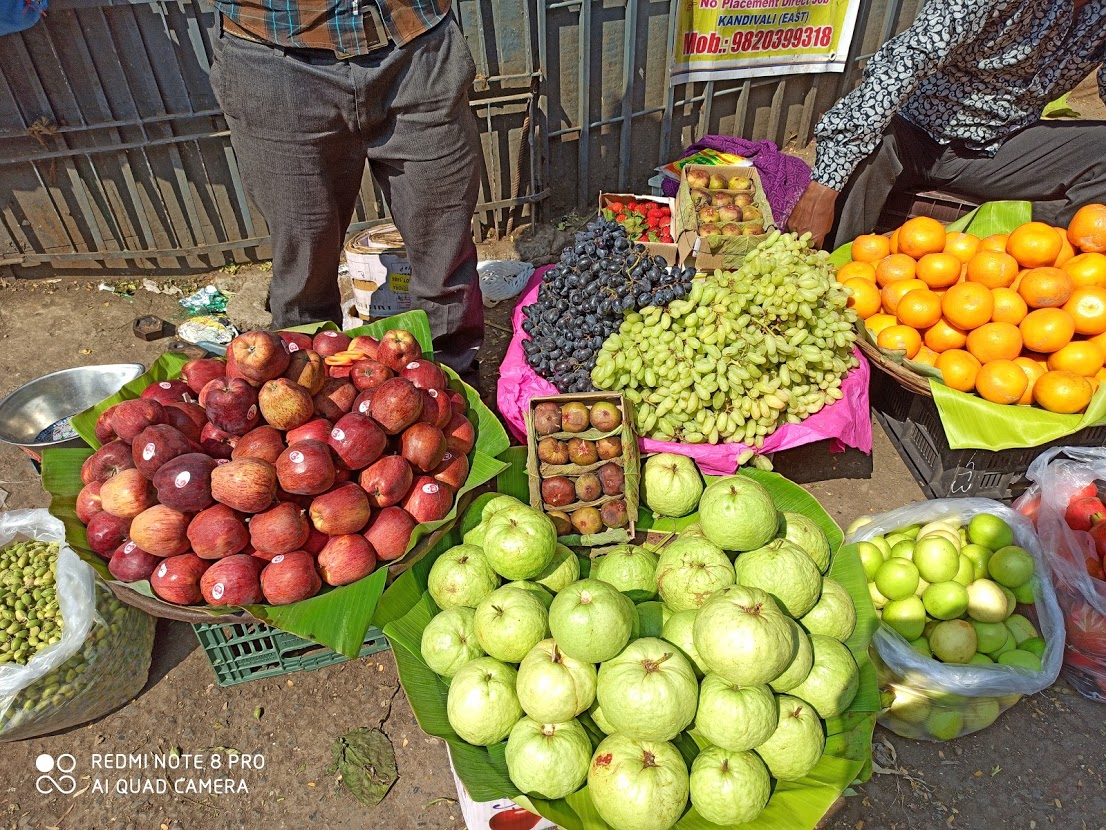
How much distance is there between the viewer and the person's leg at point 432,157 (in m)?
2.88

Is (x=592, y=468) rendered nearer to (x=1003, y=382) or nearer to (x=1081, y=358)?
(x=1003, y=382)

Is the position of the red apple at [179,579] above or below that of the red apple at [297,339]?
below

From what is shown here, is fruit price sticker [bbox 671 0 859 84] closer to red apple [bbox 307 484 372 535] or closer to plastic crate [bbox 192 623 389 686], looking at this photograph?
red apple [bbox 307 484 372 535]

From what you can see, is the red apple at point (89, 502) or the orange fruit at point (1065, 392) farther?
the orange fruit at point (1065, 392)

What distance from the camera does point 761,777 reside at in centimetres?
189

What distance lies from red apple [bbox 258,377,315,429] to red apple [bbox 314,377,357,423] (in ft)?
0.44

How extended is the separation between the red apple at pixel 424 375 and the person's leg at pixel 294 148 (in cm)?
90

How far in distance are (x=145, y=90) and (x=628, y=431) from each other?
14.1 feet

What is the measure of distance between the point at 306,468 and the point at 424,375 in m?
0.70

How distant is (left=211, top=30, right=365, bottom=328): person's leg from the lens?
274 centimetres

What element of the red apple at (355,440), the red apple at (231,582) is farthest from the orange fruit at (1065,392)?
the red apple at (231,582)

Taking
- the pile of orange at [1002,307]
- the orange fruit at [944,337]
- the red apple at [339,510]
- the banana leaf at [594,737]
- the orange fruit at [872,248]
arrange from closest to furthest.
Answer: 1. the banana leaf at [594,737]
2. the red apple at [339,510]
3. the pile of orange at [1002,307]
4. the orange fruit at [944,337]
5. the orange fruit at [872,248]

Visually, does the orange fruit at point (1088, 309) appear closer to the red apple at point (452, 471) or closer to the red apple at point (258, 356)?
the red apple at point (452, 471)

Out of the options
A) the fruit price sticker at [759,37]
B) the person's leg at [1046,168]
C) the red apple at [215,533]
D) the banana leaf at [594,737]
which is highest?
the fruit price sticker at [759,37]
